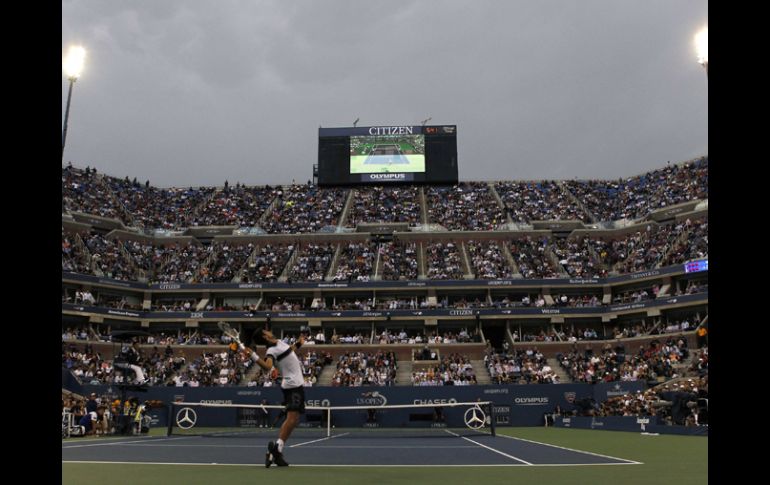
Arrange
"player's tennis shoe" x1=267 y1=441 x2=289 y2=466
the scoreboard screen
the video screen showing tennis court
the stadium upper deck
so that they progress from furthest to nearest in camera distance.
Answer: the stadium upper deck < the video screen showing tennis court < the scoreboard screen < "player's tennis shoe" x1=267 y1=441 x2=289 y2=466

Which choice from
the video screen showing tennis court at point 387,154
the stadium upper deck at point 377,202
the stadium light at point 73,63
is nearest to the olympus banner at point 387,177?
the video screen showing tennis court at point 387,154

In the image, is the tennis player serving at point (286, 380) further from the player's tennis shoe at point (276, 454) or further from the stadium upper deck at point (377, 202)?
the stadium upper deck at point (377, 202)

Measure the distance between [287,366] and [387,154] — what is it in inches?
1668

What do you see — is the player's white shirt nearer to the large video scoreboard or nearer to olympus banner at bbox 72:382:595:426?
olympus banner at bbox 72:382:595:426

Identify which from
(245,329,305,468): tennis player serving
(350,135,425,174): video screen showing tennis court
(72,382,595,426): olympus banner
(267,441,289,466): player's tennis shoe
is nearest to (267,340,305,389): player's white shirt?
(245,329,305,468): tennis player serving

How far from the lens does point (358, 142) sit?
2034 inches

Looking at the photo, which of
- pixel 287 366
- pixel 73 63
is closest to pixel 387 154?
pixel 73 63

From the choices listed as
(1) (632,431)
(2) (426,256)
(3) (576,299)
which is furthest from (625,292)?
(1) (632,431)

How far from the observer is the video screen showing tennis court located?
5097 cm

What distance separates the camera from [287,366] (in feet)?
32.2

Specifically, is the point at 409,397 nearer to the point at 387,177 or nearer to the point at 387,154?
the point at 387,177

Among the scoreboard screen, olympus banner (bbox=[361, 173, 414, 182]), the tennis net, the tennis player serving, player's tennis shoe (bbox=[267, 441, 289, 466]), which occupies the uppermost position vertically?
olympus banner (bbox=[361, 173, 414, 182])

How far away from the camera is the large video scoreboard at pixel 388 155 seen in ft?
167

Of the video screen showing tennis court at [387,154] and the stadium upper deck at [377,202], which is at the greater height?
the video screen showing tennis court at [387,154]
